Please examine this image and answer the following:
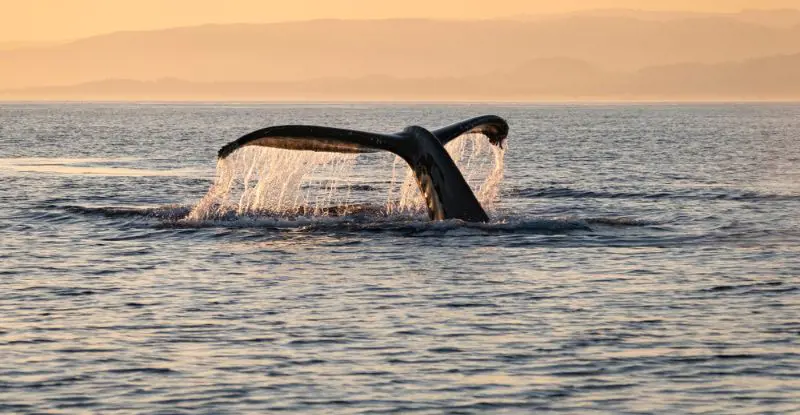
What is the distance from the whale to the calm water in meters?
0.47

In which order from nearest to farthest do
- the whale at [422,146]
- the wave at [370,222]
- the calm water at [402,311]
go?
1. the calm water at [402,311]
2. the whale at [422,146]
3. the wave at [370,222]

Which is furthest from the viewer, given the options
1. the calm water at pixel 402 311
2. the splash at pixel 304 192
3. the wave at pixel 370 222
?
the wave at pixel 370 222

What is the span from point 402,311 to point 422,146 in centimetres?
661

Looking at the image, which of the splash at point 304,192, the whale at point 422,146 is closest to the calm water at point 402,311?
the whale at point 422,146

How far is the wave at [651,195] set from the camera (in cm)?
3369

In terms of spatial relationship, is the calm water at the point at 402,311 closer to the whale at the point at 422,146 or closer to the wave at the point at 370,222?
the wave at the point at 370,222

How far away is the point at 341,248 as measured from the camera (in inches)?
855

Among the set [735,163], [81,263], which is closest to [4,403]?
[81,263]

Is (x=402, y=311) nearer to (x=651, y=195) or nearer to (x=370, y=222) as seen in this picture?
(x=370, y=222)

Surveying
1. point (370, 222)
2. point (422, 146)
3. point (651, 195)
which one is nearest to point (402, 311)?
point (422, 146)

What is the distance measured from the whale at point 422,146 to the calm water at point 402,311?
47 centimetres

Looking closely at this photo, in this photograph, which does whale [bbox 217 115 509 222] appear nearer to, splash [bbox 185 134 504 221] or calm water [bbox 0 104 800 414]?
splash [bbox 185 134 504 221]

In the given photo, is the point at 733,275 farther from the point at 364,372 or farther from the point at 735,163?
the point at 735,163

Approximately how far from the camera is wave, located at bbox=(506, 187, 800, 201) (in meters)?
33.7
